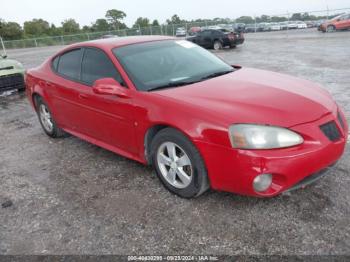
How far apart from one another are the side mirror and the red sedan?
0.01 meters

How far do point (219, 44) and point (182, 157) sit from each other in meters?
18.0

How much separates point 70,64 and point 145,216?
8.02ft

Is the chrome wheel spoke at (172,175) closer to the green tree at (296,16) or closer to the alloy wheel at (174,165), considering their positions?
the alloy wheel at (174,165)

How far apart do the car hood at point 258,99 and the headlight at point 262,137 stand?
0.06 metres

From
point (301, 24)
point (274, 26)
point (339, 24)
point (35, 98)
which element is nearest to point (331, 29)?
point (339, 24)

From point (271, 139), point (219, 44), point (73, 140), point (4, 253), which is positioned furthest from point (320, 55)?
point (4, 253)

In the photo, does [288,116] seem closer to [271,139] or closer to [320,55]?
[271,139]

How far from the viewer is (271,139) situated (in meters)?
2.67

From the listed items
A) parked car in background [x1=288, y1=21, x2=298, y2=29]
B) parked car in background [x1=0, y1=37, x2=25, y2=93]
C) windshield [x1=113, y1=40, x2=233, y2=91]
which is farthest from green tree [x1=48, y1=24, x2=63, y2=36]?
windshield [x1=113, y1=40, x2=233, y2=91]

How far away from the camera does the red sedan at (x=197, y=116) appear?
8.86 feet

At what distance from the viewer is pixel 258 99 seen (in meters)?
3.02

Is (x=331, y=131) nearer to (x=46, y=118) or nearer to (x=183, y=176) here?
(x=183, y=176)

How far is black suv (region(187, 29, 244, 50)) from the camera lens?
1969cm

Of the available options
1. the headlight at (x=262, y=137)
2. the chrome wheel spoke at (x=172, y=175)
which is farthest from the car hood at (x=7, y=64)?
the headlight at (x=262, y=137)
